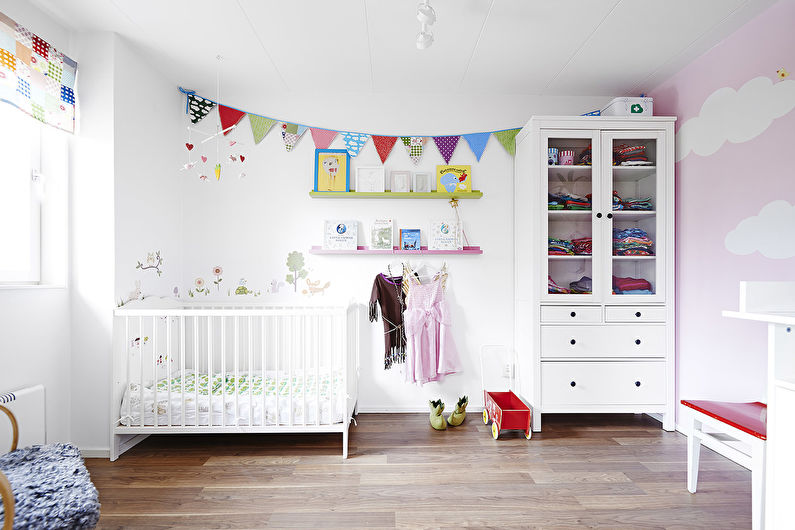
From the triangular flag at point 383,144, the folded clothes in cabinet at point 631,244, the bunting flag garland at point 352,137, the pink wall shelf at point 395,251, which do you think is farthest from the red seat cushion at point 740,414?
the triangular flag at point 383,144

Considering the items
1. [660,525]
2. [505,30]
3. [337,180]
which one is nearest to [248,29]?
[337,180]

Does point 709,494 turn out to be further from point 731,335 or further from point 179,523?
point 179,523

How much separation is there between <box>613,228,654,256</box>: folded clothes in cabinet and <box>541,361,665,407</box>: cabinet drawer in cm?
70

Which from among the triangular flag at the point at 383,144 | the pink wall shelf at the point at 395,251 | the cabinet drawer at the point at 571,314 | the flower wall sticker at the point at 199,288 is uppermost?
the triangular flag at the point at 383,144

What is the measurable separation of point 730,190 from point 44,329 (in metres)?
3.63

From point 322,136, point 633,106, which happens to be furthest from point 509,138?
point 322,136

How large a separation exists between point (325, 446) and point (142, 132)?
2.17 m

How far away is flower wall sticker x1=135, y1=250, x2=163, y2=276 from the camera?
244 centimetres

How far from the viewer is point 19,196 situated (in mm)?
1966

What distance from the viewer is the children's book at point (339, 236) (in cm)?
288

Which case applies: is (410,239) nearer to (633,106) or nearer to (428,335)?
(428,335)

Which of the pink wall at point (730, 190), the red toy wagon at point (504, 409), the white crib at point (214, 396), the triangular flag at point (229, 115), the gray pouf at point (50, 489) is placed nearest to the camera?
the gray pouf at point (50, 489)

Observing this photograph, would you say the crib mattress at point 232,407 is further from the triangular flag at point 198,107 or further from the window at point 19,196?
the triangular flag at point 198,107

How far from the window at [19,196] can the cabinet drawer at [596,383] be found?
9.47 ft
